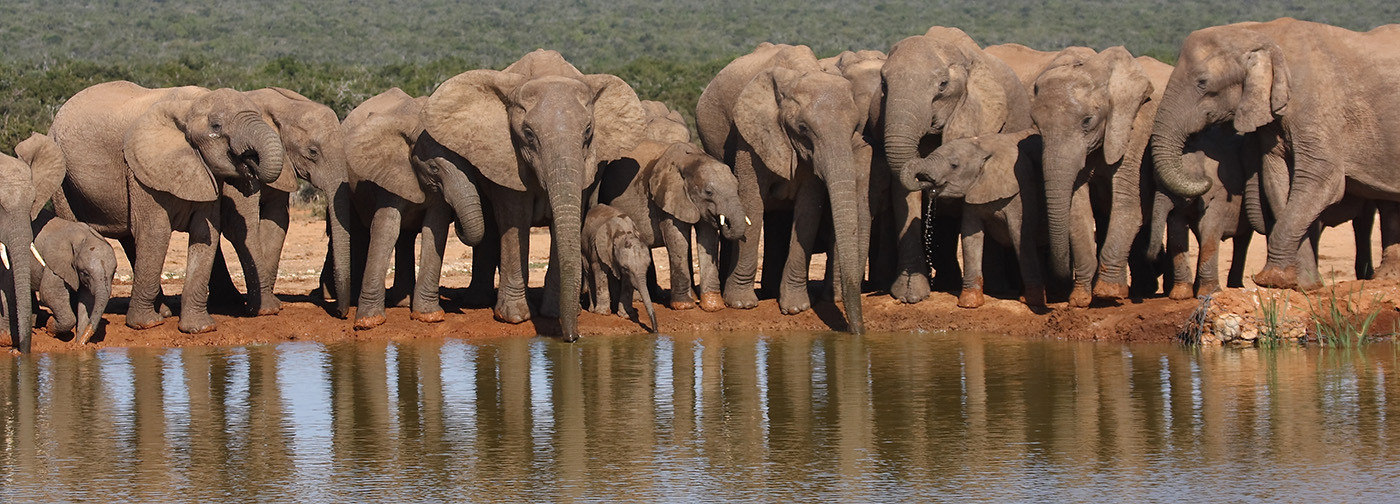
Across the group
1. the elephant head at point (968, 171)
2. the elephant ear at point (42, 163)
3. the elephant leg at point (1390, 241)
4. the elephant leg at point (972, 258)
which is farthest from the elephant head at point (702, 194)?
the elephant leg at point (1390, 241)

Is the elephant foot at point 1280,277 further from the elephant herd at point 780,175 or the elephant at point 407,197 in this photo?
the elephant at point 407,197

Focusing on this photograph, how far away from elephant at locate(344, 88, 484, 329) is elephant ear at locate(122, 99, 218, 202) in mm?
1054

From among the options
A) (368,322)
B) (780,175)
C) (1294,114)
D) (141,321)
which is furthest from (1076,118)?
(141,321)

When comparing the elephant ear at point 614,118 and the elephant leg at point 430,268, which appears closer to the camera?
the elephant ear at point 614,118

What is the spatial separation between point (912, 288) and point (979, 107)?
1.42 m

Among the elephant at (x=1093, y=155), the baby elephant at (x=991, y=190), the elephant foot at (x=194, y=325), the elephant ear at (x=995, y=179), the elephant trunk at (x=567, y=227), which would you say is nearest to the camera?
the elephant trunk at (x=567, y=227)

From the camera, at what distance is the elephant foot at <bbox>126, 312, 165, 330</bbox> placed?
13.6m

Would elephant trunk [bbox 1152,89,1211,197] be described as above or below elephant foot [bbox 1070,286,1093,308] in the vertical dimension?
above

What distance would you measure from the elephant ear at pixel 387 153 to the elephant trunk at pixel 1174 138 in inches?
202

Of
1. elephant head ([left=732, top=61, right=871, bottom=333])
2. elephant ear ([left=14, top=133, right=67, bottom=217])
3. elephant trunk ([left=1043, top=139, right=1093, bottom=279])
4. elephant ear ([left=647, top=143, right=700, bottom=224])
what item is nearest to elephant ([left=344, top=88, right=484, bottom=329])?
elephant ear ([left=647, top=143, right=700, bottom=224])

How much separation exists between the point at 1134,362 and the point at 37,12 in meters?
67.0

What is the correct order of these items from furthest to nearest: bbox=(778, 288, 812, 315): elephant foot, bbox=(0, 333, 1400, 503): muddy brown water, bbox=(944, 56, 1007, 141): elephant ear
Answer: bbox=(778, 288, 812, 315): elephant foot
bbox=(944, 56, 1007, 141): elephant ear
bbox=(0, 333, 1400, 503): muddy brown water

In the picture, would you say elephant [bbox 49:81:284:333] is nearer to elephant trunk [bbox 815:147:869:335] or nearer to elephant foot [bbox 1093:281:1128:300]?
elephant trunk [bbox 815:147:869:335]

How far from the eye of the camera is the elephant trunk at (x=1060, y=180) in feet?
42.4
